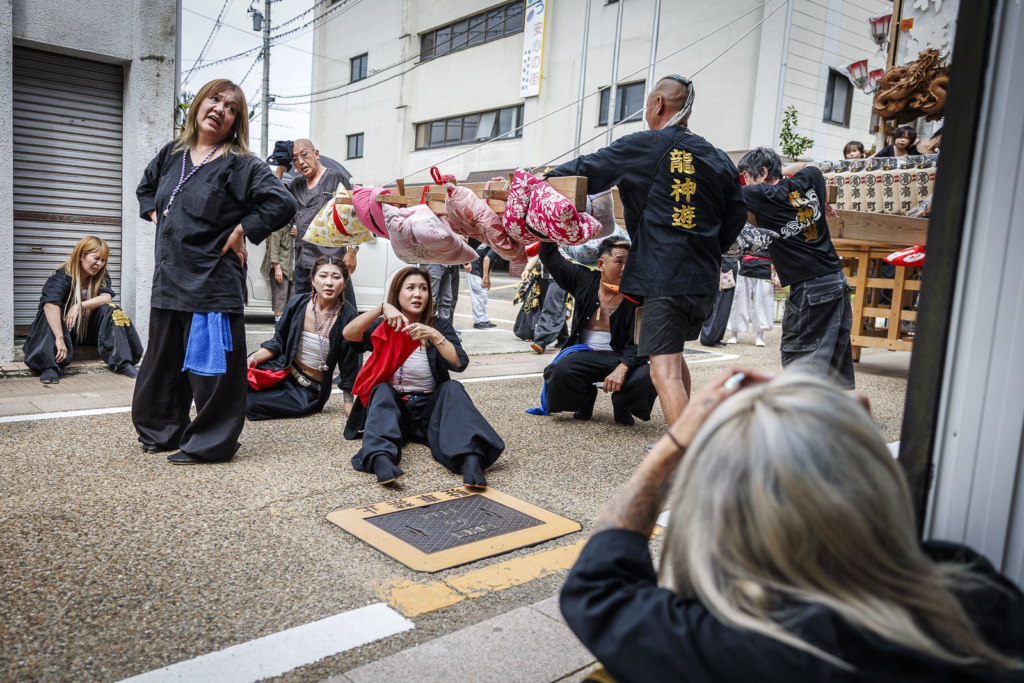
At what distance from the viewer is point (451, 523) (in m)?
3.28

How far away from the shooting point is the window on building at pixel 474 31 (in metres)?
22.8

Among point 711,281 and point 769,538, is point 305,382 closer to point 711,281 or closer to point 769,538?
point 711,281

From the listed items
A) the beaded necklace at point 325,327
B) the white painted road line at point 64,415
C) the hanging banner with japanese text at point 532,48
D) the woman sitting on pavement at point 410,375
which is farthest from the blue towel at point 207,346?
the hanging banner with japanese text at point 532,48

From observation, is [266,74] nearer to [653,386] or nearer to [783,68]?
[783,68]

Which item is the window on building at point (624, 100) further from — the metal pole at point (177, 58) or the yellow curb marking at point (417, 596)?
the yellow curb marking at point (417, 596)

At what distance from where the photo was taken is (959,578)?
1170mm

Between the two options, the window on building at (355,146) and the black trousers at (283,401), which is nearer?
the black trousers at (283,401)

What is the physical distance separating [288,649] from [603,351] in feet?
11.5

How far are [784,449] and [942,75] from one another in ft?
28.2

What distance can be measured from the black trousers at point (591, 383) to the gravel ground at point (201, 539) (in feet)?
1.14

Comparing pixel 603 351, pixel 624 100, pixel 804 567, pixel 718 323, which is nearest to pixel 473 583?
pixel 804 567

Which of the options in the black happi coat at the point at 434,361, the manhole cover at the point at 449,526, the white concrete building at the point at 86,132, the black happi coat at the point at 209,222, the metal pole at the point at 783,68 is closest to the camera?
the manhole cover at the point at 449,526

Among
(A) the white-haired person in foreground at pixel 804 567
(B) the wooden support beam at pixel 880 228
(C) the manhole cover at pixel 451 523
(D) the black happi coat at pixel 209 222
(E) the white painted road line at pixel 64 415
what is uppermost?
(B) the wooden support beam at pixel 880 228

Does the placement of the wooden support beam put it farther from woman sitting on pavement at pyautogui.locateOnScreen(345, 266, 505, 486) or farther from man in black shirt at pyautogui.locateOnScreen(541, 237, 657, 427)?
woman sitting on pavement at pyautogui.locateOnScreen(345, 266, 505, 486)
